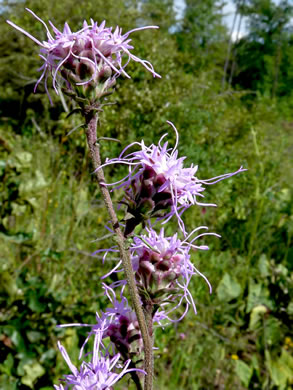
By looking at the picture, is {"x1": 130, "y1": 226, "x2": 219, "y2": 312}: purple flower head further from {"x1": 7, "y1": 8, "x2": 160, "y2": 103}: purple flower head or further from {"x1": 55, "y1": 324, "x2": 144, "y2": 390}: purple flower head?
{"x1": 7, "y1": 8, "x2": 160, "y2": 103}: purple flower head

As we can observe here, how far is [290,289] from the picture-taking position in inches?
89.7

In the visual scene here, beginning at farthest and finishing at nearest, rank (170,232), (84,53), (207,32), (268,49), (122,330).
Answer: (268,49) → (207,32) → (170,232) → (122,330) → (84,53)

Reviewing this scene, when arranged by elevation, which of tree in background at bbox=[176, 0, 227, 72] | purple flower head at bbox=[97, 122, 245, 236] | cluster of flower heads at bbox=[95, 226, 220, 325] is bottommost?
cluster of flower heads at bbox=[95, 226, 220, 325]

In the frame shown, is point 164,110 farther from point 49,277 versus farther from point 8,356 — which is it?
point 8,356

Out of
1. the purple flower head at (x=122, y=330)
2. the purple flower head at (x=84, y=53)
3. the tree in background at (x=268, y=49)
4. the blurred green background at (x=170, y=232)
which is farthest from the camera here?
the tree in background at (x=268, y=49)

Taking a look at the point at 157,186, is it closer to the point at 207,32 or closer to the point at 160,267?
the point at 160,267

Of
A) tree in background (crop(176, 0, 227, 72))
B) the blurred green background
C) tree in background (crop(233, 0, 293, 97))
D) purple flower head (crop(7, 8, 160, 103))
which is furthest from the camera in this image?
tree in background (crop(233, 0, 293, 97))

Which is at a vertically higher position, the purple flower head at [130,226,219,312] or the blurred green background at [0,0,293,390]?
the purple flower head at [130,226,219,312]

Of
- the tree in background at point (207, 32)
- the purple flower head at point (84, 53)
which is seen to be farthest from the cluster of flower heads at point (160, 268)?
the tree in background at point (207, 32)

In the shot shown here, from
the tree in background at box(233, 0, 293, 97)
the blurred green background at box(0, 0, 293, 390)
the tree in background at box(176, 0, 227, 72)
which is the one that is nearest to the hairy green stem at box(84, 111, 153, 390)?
A: the blurred green background at box(0, 0, 293, 390)

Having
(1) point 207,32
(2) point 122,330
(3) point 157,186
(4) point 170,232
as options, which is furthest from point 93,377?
(1) point 207,32

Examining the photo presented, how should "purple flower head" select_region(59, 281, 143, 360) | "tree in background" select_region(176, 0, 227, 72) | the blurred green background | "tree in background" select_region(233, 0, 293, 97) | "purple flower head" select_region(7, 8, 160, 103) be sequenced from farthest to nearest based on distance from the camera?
"tree in background" select_region(233, 0, 293, 97) < "tree in background" select_region(176, 0, 227, 72) < the blurred green background < "purple flower head" select_region(59, 281, 143, 360) < "purple flower head" select_region(7, 8, 160, 103)

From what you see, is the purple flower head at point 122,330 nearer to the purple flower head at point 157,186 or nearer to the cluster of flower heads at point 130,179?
the cluster of flower heads at point 130,179

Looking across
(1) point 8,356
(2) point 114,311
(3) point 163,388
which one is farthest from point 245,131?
(2) point 114,311
